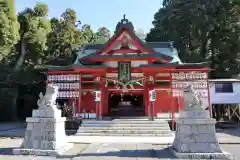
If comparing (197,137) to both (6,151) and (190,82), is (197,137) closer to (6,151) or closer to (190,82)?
(6,151)

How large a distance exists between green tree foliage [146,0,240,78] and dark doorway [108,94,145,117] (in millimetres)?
7455

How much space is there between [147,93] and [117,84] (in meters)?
2.37

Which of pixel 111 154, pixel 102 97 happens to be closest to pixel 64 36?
pixel 102 97

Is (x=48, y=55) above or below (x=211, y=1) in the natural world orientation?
below

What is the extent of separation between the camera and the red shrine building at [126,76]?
51.2 ft

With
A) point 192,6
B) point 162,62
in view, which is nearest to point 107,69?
point 162,62

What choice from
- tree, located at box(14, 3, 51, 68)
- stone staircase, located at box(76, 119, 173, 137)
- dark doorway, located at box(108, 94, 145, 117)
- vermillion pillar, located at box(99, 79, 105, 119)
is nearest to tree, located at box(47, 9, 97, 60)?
tree, located at box(14, 3, 51, 68)

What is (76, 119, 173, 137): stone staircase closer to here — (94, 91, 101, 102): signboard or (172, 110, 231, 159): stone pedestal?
(94, 91, 101, 102): signboard

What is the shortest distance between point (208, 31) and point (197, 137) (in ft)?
64.9

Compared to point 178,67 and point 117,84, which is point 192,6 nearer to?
point 178,67

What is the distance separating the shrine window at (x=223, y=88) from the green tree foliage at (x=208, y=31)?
5.27 metres

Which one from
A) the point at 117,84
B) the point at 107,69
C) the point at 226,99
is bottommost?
the point at 226,99

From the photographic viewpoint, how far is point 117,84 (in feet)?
56.0

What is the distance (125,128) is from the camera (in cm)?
1412
